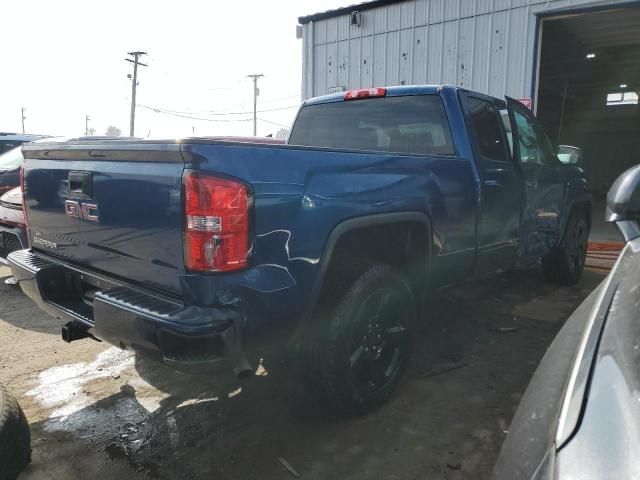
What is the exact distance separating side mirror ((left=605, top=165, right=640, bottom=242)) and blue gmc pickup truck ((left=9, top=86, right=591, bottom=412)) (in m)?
1.09

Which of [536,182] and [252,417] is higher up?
[536,182]

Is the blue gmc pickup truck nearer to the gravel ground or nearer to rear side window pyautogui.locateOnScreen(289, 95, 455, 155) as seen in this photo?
rear side window pyautogui.locateOnScreen(289, 95, 455, 155)

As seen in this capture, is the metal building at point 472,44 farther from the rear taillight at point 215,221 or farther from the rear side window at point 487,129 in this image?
the rear taillight at point 215,221

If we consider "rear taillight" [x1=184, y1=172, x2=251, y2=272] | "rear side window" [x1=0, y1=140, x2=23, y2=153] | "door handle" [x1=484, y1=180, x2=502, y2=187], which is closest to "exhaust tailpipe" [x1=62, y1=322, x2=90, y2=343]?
"rear taillight" [x1=184, y1=172, x2=251, y2=272]

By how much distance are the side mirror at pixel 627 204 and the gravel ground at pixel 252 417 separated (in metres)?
1.31

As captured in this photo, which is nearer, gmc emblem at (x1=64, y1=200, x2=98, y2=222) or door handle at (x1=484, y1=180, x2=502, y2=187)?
gmc emblem at (x1=64, y1=200, x2=98, y2=222)

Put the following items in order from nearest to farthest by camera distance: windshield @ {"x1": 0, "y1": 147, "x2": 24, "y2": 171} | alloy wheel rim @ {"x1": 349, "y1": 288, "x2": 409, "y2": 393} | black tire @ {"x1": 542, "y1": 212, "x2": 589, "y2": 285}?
alloy wheel rim @ {"x1": 349, "y1": 288, "x2": 409, "y2": 393} → black tire @ {"x1": 542, "y1": 212, "x2": 589, "y2": 285} → windshield @ {"x1": 0, "y1": 147, "x2": 24, "y2": 171}

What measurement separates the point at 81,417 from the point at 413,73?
9.59 meters

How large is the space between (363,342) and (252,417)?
31.4 inches

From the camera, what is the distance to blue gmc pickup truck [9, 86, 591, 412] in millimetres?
2010

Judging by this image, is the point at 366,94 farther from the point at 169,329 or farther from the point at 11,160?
the point at 11,160

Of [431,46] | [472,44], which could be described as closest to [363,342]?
[472,44]

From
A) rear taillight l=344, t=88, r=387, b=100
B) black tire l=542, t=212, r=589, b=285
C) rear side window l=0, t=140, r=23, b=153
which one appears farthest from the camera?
rear side window l=0, t=140, r=23, b=153

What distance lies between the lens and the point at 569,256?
18.4ft
